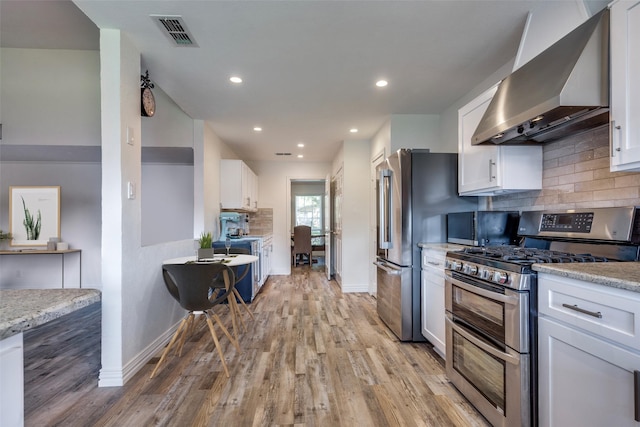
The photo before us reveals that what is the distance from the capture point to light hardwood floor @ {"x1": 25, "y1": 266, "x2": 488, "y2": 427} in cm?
173

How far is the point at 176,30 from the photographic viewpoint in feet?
6.86

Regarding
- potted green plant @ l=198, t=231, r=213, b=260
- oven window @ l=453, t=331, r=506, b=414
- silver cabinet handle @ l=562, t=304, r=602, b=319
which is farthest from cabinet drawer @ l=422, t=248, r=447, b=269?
potted green plant @ l=198, t=231, r=213, b=260

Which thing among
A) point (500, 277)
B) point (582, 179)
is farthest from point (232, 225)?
point (582, 179)

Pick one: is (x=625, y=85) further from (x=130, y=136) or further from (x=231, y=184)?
(x=231, y=184)

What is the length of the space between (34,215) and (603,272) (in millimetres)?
6193

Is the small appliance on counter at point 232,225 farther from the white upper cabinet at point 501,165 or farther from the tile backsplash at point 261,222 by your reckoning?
the white upper cabinet at point 501,165

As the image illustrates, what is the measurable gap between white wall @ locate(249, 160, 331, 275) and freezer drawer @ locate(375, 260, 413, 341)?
11.5ft

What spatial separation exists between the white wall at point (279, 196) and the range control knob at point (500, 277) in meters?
5.15

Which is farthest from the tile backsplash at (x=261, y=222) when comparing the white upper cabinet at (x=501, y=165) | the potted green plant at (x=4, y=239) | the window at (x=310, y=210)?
the white upper cabinet at (x=501, y=165)

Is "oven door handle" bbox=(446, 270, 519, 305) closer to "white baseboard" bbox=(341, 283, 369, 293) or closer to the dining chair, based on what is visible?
"white baseboard" bbox=(341, 283, 369, 293)

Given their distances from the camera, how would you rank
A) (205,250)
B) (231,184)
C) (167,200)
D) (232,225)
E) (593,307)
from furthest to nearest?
(232,225)
(167,200)
(231,184)
(205,250)
(593,307)

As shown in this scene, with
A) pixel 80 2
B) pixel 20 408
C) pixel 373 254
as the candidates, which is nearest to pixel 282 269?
pixel 373 254

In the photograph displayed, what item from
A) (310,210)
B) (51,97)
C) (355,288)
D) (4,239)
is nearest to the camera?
(51,97)

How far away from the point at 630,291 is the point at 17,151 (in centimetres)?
553
